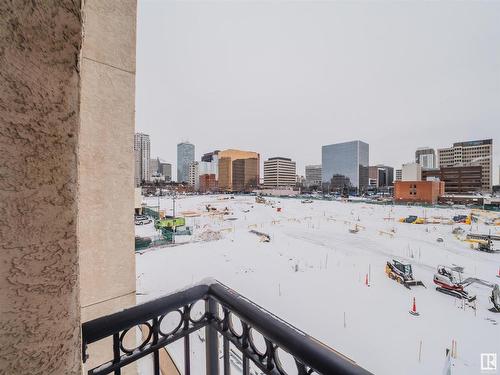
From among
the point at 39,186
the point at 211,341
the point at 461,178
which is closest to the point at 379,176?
the point at 461,178

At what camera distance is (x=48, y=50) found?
0.78 metres

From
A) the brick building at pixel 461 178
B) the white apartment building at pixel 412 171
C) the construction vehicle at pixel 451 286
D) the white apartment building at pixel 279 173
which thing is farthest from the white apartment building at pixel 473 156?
the construction vehicle at pixel 451 286

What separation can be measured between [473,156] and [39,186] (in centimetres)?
14481

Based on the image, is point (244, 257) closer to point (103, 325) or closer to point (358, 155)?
point (103, 325)

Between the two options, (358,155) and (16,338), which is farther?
(358,155)

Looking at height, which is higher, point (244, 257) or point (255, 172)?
point (255, 172)

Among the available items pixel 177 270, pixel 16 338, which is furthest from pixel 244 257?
pixel 16 338

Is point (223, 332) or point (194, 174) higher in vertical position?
point (194, 174)

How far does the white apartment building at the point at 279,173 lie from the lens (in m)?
144

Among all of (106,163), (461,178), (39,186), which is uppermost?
(461,178)

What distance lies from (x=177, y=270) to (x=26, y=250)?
52.1ft

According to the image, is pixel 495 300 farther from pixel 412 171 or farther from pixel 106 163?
pixel 412 171

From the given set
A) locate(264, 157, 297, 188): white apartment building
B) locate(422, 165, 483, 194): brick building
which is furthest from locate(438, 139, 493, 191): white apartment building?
locate(264, 157, 297, 188): white apartment building

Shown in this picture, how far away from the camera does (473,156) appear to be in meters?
106
